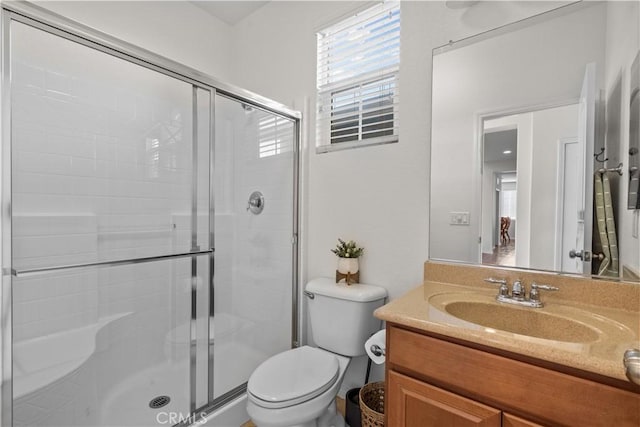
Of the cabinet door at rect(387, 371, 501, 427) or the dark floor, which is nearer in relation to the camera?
the cabinet door at rect(387, 371, 501, 427)

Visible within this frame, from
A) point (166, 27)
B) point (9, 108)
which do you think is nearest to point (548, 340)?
point (9, 108)

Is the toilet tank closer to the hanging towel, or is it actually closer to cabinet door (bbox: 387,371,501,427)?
cabinet door (bbox: 387,371,501,427)

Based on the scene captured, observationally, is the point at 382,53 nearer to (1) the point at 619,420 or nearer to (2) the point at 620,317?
(2) the point at 620,317

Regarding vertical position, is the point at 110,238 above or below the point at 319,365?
above

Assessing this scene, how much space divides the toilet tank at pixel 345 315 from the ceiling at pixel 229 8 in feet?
6.70

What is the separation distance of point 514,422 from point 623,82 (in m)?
1.15

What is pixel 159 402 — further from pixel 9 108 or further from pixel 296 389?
pixel 9 108

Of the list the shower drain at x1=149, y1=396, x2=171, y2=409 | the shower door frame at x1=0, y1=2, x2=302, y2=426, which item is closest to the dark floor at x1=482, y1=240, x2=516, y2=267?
the shower door frame at x1=0, y1=2, x2=302, y2=426

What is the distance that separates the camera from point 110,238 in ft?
5.41

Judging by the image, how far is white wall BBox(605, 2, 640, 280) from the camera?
102 cm

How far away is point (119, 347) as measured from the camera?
67.3 inches

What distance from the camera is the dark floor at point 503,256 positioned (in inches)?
51.6

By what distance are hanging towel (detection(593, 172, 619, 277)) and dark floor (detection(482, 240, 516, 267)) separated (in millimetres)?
265

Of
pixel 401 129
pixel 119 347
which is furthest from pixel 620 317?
pixel 119 347
